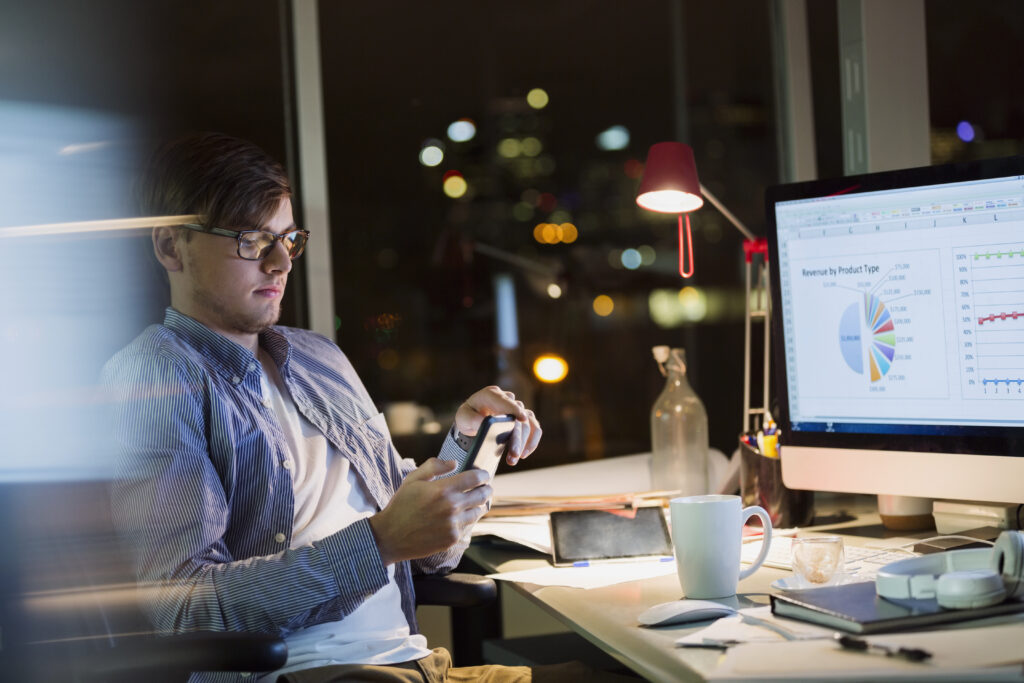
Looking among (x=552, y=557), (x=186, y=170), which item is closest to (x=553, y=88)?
(x=186, y=170)

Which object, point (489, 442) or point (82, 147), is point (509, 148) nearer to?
point (82, 147)

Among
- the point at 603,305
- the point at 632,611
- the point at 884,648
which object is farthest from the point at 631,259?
the point at 884,648

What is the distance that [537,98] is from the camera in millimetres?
2354

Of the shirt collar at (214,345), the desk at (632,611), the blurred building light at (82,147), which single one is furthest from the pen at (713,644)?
the blurred building light at (82,147)

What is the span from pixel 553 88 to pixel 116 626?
1.70 m

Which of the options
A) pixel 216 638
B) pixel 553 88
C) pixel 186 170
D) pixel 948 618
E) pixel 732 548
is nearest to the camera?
pixel 948 618

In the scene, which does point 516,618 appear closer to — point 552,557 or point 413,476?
point 552,557

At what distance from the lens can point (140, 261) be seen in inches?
60.9

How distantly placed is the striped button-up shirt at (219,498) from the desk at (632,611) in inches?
Result: 8.1

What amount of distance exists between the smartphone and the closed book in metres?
0.41

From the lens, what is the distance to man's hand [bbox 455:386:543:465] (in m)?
1.37

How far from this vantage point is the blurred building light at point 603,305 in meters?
2.44

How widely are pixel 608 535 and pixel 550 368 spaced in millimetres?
968

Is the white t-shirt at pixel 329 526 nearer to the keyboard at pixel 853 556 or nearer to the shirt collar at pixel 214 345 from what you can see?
the shirt collar at pixel 214 345
